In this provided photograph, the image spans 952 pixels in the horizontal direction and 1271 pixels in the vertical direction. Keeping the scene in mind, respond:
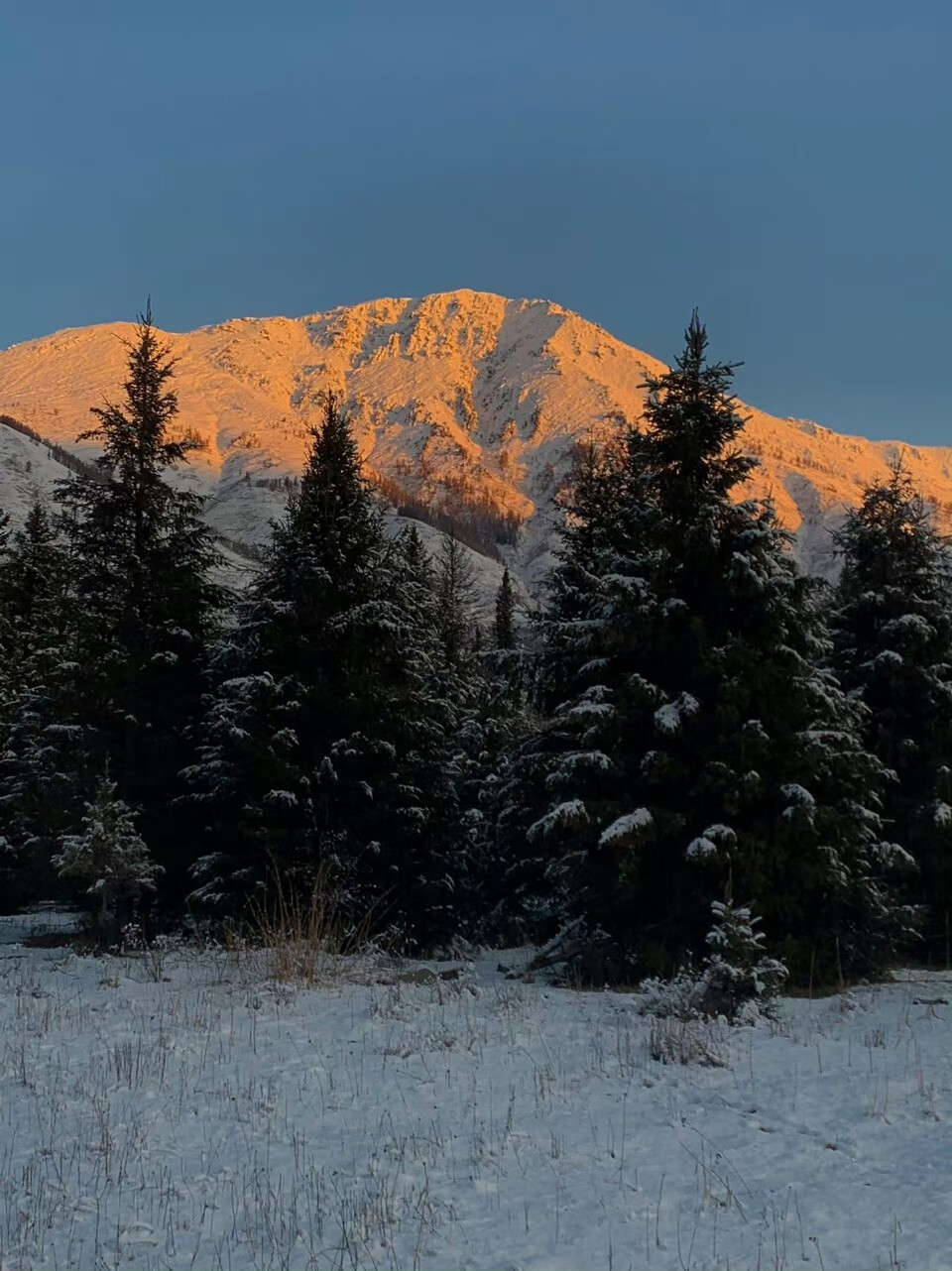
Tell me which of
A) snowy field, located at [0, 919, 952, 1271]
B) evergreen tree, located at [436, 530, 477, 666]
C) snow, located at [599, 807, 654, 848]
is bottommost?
snowy field, located at [0, 919, 952, 1271]

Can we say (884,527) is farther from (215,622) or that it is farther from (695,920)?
(215,622)

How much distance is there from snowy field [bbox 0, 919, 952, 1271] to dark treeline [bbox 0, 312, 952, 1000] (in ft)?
14.6

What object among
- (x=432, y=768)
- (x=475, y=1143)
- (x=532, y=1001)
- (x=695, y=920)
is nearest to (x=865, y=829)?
(x=695, y=920)

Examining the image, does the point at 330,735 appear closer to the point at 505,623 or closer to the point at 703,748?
the point at 703,748

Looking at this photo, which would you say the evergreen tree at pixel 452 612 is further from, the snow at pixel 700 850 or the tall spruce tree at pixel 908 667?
the snow at pixel 700 850

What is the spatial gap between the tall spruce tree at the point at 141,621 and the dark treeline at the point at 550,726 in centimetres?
7

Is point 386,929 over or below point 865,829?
below

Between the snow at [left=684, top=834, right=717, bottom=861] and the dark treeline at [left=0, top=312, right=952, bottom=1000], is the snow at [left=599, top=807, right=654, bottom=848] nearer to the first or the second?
the dark treeline at [left=0, top=312, right=952, bottom=1000]

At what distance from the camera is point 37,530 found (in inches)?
1468

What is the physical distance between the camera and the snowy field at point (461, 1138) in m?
4.90

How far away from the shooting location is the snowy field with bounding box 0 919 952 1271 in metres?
4.90

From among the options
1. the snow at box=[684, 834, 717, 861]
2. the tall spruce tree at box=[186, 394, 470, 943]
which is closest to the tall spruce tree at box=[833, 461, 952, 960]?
the snow at box=[684, 834, 717, 861]

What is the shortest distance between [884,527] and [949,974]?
30.3 feet

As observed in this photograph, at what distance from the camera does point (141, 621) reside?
1959 centimetres
